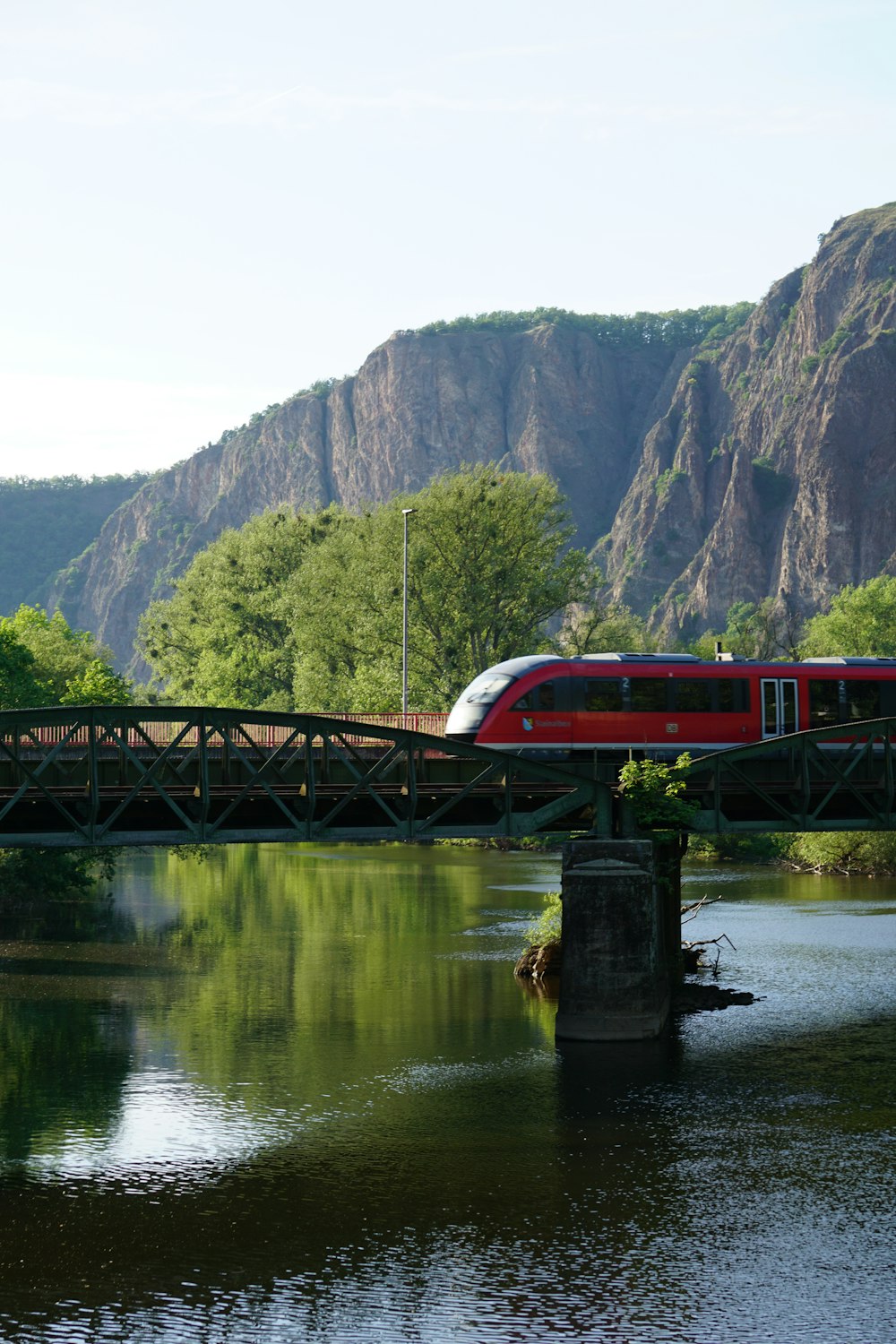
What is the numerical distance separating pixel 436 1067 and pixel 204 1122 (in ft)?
20.6

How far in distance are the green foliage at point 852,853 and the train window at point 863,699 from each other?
19.7 m

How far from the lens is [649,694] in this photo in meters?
49.8

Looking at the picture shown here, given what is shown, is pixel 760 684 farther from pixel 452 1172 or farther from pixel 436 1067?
pixel 452 1172

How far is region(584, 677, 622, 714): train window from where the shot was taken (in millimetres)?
49469

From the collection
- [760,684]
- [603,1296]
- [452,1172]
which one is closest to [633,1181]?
[452,1172]

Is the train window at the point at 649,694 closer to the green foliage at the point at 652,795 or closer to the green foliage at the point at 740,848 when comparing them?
the green foliage at the point at 652,795

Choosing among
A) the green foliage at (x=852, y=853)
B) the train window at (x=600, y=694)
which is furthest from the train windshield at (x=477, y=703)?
the green foliage at (x=852, y=853)

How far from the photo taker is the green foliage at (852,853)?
70750 mm

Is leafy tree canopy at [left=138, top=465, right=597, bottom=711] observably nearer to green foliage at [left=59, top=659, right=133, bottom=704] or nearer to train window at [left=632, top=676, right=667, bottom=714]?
green foliage at [left=59, top=659, right=133, bottom=704]

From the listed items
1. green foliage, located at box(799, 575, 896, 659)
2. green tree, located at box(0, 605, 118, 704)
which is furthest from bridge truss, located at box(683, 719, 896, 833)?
green foliage, located at box(799, 575, 896, 659)

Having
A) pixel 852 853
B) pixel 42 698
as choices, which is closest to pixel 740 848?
pixel 852 853

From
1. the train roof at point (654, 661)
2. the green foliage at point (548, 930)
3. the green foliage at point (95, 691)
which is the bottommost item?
the green foliage at point (548, 930)

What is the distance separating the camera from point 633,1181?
2684cm

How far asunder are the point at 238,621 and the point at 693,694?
63180 mm
